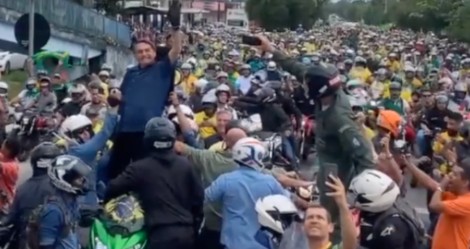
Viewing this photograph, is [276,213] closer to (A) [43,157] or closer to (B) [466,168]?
(B) [466,168]

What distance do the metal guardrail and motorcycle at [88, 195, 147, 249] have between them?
994 inches

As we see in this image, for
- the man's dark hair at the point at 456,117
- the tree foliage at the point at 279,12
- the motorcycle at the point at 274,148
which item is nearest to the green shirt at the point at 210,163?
the motorcycle at the point at 274,148

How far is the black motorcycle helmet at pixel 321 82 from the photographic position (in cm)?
1066

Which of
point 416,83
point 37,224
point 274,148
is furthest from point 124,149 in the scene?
point 416,83

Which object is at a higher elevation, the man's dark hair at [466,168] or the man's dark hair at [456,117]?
the man's dark hair at [466,168]

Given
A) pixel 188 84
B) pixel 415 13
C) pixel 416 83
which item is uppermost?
pixel 188 84

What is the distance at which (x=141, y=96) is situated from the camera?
1188cm

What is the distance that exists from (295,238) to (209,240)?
1969mm

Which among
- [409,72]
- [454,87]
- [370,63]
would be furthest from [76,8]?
[454,87]

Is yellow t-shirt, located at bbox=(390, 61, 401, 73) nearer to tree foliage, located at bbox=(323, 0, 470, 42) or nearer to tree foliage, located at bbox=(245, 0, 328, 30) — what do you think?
tree foliage, located at bbox=(323, 0, 470, 42)

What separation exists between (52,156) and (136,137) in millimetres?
2162

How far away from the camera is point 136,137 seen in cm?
1195

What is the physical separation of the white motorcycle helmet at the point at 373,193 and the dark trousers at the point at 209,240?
1.96 metres

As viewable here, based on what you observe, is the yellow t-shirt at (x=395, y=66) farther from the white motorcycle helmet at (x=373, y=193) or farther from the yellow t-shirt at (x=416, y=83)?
the white motorcycle helmet at (x=373, y=193)
